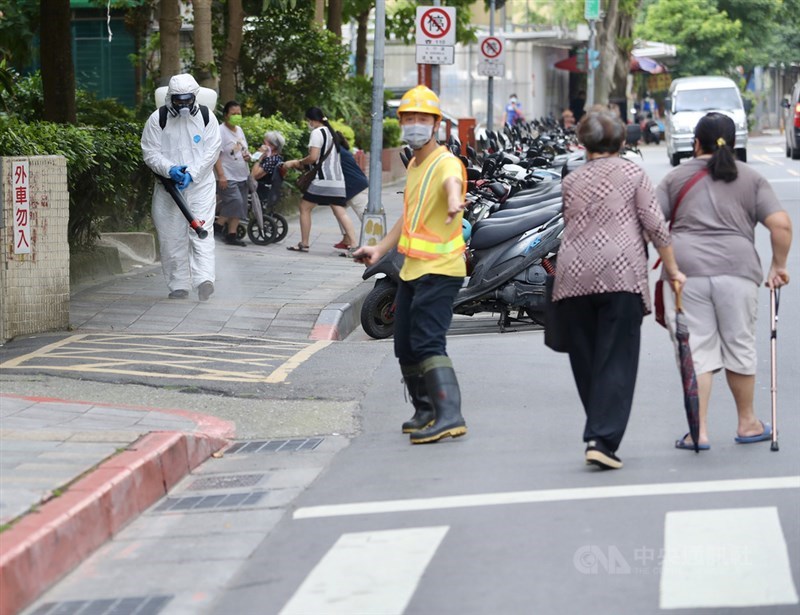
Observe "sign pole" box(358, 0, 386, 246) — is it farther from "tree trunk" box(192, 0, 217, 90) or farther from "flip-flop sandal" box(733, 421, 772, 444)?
"flip-flop sandal" box(733, 421, 772, 444)

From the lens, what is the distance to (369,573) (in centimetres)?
525

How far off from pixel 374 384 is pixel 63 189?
2962 millimetres

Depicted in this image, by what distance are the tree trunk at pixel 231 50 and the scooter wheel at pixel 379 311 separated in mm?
10588

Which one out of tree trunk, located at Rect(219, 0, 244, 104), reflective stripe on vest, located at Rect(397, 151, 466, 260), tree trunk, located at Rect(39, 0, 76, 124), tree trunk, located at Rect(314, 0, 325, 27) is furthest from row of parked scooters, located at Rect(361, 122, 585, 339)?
tree trunk, located at Rect(314, 0, 325, 27)

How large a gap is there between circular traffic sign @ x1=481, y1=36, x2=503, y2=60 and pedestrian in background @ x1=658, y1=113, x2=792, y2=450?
69.4 ft

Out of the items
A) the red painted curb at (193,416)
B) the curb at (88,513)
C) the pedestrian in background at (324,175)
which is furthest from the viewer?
the pedestrian in background at (324,175)

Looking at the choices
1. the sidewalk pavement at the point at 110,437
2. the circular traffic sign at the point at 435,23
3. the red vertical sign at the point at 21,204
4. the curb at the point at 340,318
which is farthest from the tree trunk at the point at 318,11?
the red vertical sign at the point at 21,204

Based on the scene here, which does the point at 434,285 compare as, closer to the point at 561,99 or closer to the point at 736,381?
the point at 736,381

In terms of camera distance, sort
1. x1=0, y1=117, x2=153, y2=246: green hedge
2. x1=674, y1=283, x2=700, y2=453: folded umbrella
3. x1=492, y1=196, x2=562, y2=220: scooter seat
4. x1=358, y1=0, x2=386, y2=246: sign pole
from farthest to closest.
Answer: x1=358, y1=0, x2=386, y2=246: sign pole → x1=492, y1=196, x2=562, y2=220: scooter seat → x1=0, y1=117, x2=153, y2=246: green hedge → x1=674, y1=283, x2=700, y2=453: folded umbrella

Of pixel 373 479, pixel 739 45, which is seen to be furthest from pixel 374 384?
pixel 739 45

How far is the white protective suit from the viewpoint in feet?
40.3

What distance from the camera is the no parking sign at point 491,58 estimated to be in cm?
2773

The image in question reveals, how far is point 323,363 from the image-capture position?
386 inches

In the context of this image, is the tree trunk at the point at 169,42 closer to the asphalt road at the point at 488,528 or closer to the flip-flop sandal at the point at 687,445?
the asphalt road at the point at 488,528
